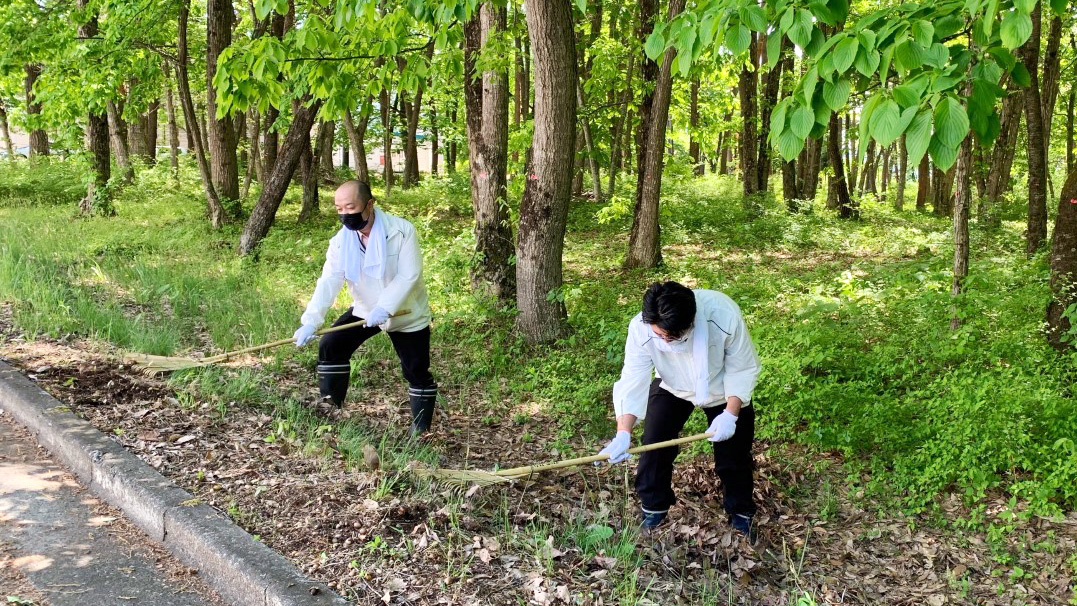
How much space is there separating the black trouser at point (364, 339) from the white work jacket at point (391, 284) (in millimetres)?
90

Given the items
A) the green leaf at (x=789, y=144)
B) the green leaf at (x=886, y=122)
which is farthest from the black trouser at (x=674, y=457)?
the green leaf at (x=886, y=122)

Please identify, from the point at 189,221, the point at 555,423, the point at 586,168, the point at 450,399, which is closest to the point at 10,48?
the point at 189,221

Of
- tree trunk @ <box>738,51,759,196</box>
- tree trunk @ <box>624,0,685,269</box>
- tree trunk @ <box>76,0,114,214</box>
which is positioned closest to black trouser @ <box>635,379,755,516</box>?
tree trunk @ <box>624,0,685,269</box>

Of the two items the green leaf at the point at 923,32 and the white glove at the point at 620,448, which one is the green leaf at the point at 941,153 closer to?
the green leaf at the point at 923,32

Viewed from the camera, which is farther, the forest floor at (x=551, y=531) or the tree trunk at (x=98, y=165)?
the tree trunk at (x=98, y=165)

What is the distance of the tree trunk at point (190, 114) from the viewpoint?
37.0 feet

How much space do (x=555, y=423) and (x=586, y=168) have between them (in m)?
18.8

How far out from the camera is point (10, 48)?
11.1 metres

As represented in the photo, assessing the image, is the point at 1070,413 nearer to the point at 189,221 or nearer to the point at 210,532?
the point at 210,532

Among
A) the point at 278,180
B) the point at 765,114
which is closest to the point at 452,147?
the point at 765,114

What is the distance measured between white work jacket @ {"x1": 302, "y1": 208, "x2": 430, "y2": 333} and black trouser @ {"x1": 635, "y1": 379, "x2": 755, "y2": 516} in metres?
1.67

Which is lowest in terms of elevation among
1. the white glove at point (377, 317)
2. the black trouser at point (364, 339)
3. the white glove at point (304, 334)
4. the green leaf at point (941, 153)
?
the black trouser at point (364, 339)

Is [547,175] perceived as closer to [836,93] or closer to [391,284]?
[391,284]

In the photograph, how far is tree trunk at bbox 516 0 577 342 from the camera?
6145 millimetres
